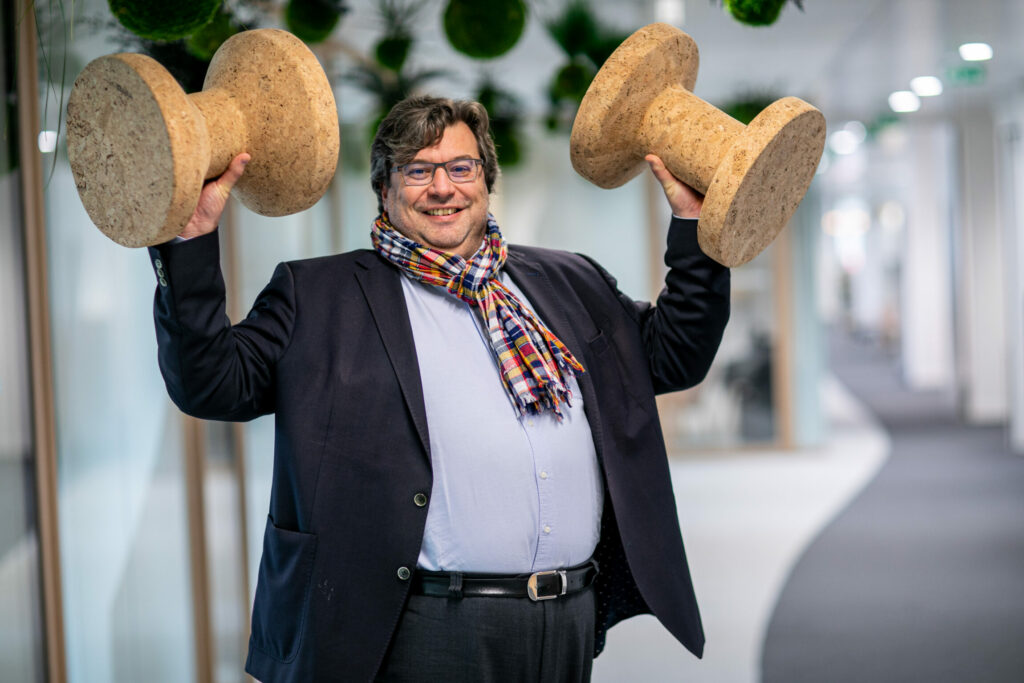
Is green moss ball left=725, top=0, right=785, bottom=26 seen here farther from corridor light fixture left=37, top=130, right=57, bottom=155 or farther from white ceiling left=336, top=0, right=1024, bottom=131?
white ceiling left=336, top=0, right=1024, bottom=131

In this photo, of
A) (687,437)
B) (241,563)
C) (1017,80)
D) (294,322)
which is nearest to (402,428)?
(294,322)

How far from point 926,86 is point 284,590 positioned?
745 cm

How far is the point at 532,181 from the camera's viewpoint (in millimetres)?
8125

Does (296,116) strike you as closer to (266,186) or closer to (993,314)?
(266,186)

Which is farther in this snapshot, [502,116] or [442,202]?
[502,116]

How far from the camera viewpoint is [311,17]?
7.27 ft

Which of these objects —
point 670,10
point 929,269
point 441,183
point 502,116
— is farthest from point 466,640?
point 929,269

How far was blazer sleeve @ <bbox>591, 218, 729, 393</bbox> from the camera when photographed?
1727 millimetres

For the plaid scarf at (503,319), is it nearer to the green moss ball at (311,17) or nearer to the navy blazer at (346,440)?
the navy blazer at (346,440)

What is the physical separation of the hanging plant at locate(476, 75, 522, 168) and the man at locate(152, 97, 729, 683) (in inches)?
64.4

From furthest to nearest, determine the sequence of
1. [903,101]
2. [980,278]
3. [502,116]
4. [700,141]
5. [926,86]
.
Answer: [980,278] < [903,101] < [926,86] < [502,116] < [700,141]


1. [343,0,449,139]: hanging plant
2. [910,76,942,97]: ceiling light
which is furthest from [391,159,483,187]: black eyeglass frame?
[910,76,942,97]: ceiling light

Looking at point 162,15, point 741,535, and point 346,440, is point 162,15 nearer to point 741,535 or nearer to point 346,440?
point 346,440

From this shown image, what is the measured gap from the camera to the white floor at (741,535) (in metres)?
3.83
